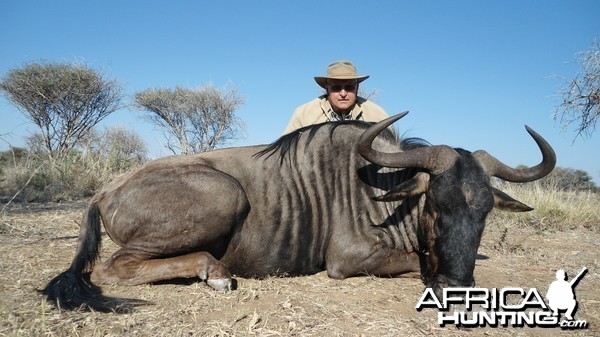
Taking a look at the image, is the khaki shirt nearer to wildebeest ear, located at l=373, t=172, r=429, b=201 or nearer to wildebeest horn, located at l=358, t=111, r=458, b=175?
wildebeest horn, located at l=358, t=111, r=458, b=175

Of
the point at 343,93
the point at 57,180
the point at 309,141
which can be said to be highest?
the point at 343,93

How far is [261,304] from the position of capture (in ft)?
9.06

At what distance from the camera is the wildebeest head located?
2975 mm

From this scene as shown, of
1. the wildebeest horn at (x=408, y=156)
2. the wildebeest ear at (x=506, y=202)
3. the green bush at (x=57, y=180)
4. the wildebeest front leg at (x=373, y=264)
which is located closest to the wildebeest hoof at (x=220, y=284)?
the wildebeest front leg at (x=373, y=264)

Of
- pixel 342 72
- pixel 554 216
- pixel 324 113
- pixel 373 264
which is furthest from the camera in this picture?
pixel 554 216

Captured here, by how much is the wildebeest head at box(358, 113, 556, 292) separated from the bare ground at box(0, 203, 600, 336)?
1.16 ft

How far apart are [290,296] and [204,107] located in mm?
22344

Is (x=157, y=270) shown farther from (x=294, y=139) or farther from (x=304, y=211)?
(x=294, y=139)

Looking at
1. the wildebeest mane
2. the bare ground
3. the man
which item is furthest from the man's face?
the bare ground

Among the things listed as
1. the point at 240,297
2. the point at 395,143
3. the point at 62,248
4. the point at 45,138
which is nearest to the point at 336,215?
the point at 395,143

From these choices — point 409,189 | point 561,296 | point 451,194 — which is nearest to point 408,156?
point 409,189

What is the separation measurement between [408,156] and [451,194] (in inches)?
19.4

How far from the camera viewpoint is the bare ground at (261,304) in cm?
230

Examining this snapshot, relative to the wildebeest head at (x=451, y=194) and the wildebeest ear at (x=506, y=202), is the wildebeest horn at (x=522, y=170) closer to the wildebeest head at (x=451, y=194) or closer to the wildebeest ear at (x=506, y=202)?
the wildebeest head at (x=451, y=194)
